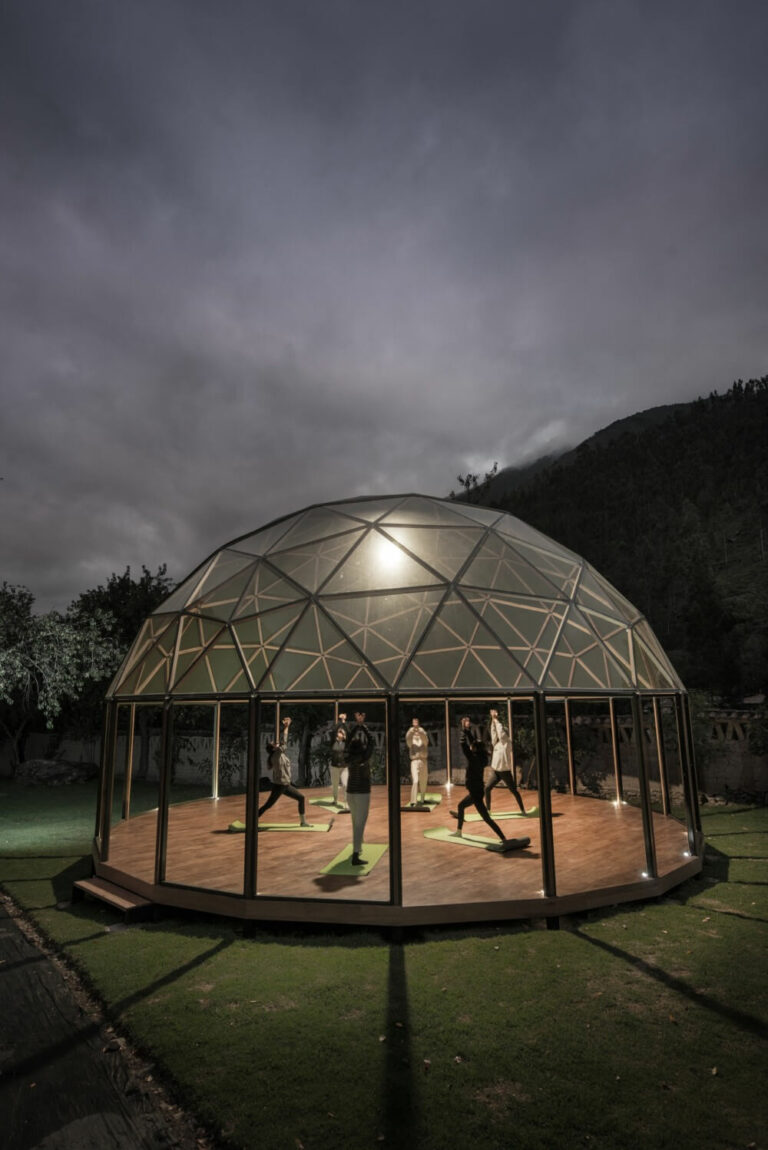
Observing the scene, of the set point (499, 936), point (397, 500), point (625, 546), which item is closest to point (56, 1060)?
point (499, 936)

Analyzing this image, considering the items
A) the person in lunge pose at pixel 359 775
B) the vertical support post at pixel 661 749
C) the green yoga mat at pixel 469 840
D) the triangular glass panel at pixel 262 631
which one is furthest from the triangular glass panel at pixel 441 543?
the green yoga mat at pixel 469 840

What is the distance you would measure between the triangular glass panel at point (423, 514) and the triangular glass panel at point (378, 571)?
2.77ft

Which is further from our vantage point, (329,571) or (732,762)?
(732,762)

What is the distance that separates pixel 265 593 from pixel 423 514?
3.67m

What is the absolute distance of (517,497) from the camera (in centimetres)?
14125

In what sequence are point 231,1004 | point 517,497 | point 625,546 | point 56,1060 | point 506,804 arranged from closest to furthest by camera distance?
point 56,1060 < point 231,1004 < point 506,804 < point 625,546 < point 517,497

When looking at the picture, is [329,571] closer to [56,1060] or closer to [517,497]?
[56,1060]

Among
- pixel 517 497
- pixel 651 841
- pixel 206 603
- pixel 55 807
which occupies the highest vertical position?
pixel 517 497

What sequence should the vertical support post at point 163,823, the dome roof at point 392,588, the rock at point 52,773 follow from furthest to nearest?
the rock at point 52,773 → the dome roof at point 392,588 → the vertical support post at point 163,823

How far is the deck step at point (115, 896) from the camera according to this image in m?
8.58

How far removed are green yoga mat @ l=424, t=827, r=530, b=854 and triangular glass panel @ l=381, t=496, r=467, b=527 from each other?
6022 millimetres

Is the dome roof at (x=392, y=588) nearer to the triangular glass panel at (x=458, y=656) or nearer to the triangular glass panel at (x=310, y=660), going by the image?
the triangular glass panel at (x=458, y=656)

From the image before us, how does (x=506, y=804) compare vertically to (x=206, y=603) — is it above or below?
below

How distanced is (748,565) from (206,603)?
7795cm
